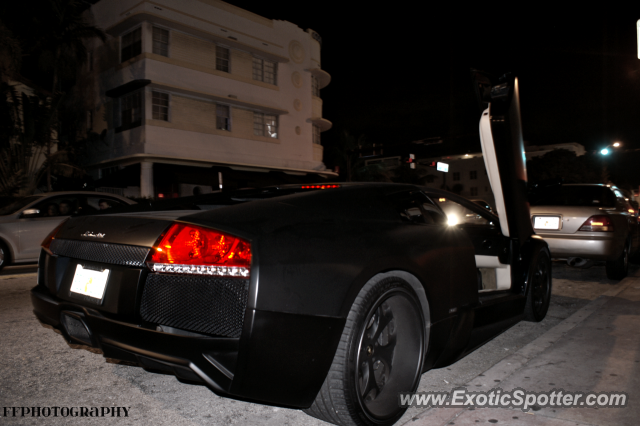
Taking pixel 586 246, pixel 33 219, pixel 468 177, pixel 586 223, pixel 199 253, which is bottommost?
pixel 586 246

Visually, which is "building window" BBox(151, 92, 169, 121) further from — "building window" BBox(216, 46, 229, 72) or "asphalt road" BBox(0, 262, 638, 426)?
"asphalt road" BBox(0, 262, 638, 426)

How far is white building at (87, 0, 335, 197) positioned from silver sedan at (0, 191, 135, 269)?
10.9m

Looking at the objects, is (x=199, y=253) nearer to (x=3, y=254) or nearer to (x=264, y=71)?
(x=3, y=254)

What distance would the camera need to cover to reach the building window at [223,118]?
73.4ft

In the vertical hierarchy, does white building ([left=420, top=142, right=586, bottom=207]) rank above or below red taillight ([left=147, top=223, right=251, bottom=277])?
above

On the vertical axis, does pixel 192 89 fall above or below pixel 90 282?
above

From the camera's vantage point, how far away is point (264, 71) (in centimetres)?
2436

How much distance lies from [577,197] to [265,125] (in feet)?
62.3

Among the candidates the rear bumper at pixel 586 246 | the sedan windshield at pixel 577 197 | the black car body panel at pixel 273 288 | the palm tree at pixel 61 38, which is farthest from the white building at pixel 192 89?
the black car body panel at pixel 273 288

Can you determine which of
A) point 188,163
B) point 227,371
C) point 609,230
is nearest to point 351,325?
point 227,371

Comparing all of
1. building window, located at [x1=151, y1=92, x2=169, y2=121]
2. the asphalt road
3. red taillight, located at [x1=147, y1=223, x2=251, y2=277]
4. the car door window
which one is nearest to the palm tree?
building window, located at [x1=151, y1=92, x2=169, y2=121]

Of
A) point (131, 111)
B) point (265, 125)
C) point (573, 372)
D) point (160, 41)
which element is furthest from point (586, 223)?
point (265, 125)

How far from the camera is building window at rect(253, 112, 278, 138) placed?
945 inches

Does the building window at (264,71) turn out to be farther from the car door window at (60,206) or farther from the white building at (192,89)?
the car door window at (60,206)
